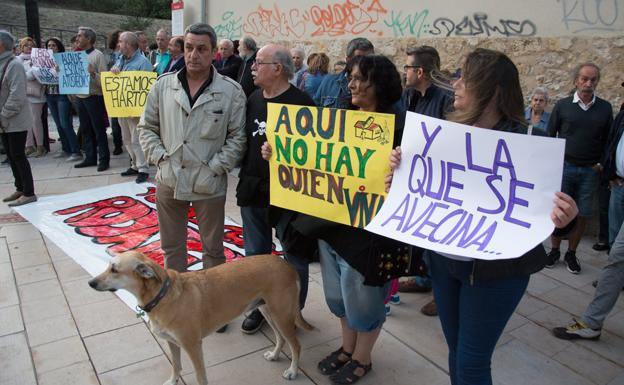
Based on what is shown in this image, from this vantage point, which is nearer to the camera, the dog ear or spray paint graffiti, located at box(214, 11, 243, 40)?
the dog ear

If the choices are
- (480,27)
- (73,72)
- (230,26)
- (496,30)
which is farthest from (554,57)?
(230,26)

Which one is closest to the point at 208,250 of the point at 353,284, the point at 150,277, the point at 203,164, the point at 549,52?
the point at 203,164

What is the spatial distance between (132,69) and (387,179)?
604 centimetres

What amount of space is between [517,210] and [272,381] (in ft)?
6.32

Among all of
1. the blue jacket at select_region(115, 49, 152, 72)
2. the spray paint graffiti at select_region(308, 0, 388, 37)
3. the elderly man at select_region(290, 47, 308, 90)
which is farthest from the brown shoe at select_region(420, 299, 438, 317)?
the blue jacket at select_region(115, 49, 152, 72)

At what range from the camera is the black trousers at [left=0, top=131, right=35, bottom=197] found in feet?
18.9

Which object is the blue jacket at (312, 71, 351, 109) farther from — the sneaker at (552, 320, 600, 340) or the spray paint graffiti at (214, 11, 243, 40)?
the spray paint graffiti at (214, 11, 243, 40)

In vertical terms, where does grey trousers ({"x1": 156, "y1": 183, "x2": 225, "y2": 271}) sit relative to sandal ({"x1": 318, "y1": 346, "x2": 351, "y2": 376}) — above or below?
above

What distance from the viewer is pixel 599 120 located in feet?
15.6

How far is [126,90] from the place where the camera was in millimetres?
6895

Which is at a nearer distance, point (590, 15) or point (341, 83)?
point (341, 83)

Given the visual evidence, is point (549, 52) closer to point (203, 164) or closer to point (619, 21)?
point (619, 21)

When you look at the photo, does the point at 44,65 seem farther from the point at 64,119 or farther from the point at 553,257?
the point at 553,257

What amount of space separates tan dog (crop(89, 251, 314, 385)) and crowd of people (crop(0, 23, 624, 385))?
0.24 meters
